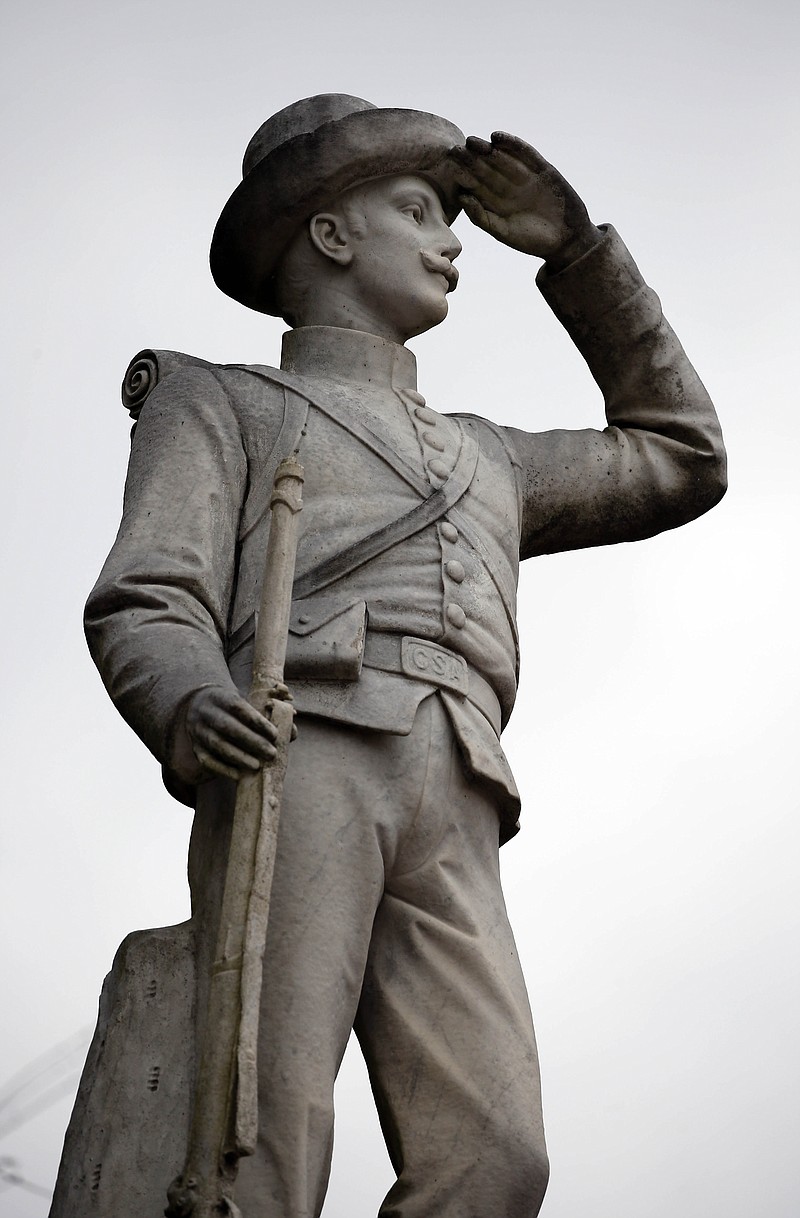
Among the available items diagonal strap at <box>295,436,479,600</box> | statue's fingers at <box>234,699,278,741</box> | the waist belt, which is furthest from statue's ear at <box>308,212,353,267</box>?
statue's fingers at <box>234,699,278,741</box>

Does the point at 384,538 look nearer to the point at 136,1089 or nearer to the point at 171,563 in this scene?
the point at 171,563

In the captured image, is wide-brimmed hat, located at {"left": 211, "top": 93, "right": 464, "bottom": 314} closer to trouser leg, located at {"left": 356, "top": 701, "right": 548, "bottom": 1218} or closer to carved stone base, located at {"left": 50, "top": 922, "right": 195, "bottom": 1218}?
trouser leg, located at {"left": 356, "top": 701, "right": 548, "bottom": 1218}

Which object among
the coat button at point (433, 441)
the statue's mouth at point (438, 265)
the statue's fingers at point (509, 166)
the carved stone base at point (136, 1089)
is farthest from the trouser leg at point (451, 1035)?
the statue's fingers at point (509, 166)

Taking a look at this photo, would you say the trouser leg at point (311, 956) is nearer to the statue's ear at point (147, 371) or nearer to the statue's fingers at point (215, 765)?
the statue's fingers at point (215, 765)

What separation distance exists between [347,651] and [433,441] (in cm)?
116

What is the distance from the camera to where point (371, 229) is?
7.78 metres

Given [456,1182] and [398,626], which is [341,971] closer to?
[456,1182]

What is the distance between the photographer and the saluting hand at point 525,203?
25.9 feet

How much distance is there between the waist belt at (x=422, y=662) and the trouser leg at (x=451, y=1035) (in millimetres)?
230

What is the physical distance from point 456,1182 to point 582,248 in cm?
346

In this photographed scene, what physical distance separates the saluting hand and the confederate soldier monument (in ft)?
0.03

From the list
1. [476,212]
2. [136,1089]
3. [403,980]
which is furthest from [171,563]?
[476,212]

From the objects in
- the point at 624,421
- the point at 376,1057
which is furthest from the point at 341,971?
the point at 624,421

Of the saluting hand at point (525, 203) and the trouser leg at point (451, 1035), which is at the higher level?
the saluting hand at point (525, 203)
